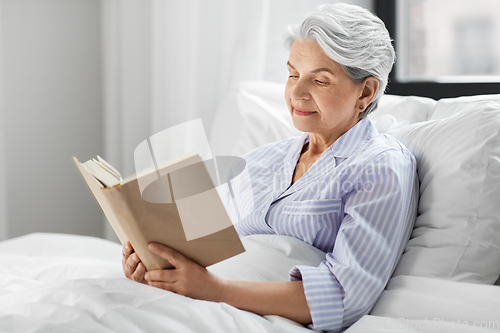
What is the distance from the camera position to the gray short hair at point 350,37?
3.40 feet

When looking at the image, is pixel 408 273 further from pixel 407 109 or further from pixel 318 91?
pixel 407 109

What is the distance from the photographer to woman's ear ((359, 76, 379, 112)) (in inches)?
43.3

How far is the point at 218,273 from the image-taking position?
1.01 m

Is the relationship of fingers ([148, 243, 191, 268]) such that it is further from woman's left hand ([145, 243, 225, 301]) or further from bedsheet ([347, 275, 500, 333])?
bedsheet ([347, 275, 500, 333])

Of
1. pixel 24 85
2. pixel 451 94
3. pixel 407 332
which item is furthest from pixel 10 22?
pixel 407 332

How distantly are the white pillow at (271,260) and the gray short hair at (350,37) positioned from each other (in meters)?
0.39

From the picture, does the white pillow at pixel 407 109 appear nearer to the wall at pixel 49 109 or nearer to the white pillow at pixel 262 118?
the white pillow at pixel 262 118

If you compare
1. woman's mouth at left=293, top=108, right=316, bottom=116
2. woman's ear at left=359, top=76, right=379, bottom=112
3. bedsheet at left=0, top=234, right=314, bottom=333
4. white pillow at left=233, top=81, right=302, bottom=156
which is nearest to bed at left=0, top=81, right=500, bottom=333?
bedsheet at left=0, top=234, right=314, bottom=333

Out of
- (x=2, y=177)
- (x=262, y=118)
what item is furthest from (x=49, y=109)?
(x=262, y=118)

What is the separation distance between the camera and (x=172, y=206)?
2.59 feet

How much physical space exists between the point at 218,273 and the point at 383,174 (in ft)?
1.27

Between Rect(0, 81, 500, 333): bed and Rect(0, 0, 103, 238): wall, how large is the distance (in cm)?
107

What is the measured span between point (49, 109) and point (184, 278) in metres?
1.74

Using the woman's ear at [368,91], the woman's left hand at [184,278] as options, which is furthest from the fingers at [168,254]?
the woman's ear at [368,91]
